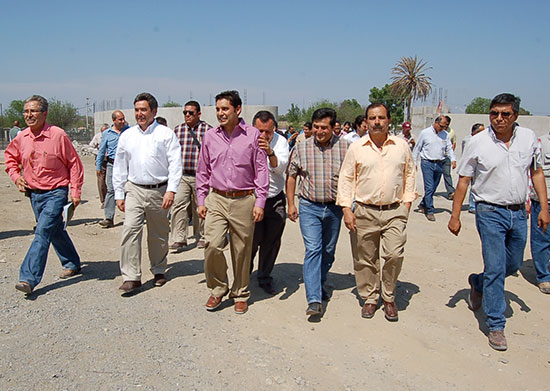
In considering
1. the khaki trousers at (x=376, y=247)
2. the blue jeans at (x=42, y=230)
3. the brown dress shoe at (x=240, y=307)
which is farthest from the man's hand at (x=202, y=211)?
the blue jeans at (x=42, y=230)

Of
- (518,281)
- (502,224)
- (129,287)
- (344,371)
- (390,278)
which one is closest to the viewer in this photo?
(344,371)

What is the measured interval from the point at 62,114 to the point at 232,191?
53564mm

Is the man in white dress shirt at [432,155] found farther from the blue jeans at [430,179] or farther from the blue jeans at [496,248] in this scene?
the blue jeans at [496,248]

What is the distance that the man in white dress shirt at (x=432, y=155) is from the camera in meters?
9.59

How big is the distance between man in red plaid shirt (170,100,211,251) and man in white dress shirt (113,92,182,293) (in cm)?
167

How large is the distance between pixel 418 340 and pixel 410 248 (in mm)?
3142

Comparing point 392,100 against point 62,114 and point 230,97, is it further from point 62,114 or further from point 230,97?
point 230,97

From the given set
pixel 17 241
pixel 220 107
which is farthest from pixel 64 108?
pixel 220 107

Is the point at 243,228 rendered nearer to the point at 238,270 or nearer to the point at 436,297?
the point at 238,270

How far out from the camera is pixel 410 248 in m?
7.28

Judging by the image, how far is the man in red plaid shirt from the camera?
7031mm

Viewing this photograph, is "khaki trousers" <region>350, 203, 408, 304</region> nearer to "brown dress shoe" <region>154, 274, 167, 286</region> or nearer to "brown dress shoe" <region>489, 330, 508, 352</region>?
"brown dress shoe" <region>489, 330, 508, 352</region>

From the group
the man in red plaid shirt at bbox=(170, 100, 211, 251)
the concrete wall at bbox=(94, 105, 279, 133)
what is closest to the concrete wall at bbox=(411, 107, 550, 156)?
the concrete wall at bbox=(94, 105, 279, 133)

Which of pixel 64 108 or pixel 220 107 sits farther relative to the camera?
pixel 64 108
